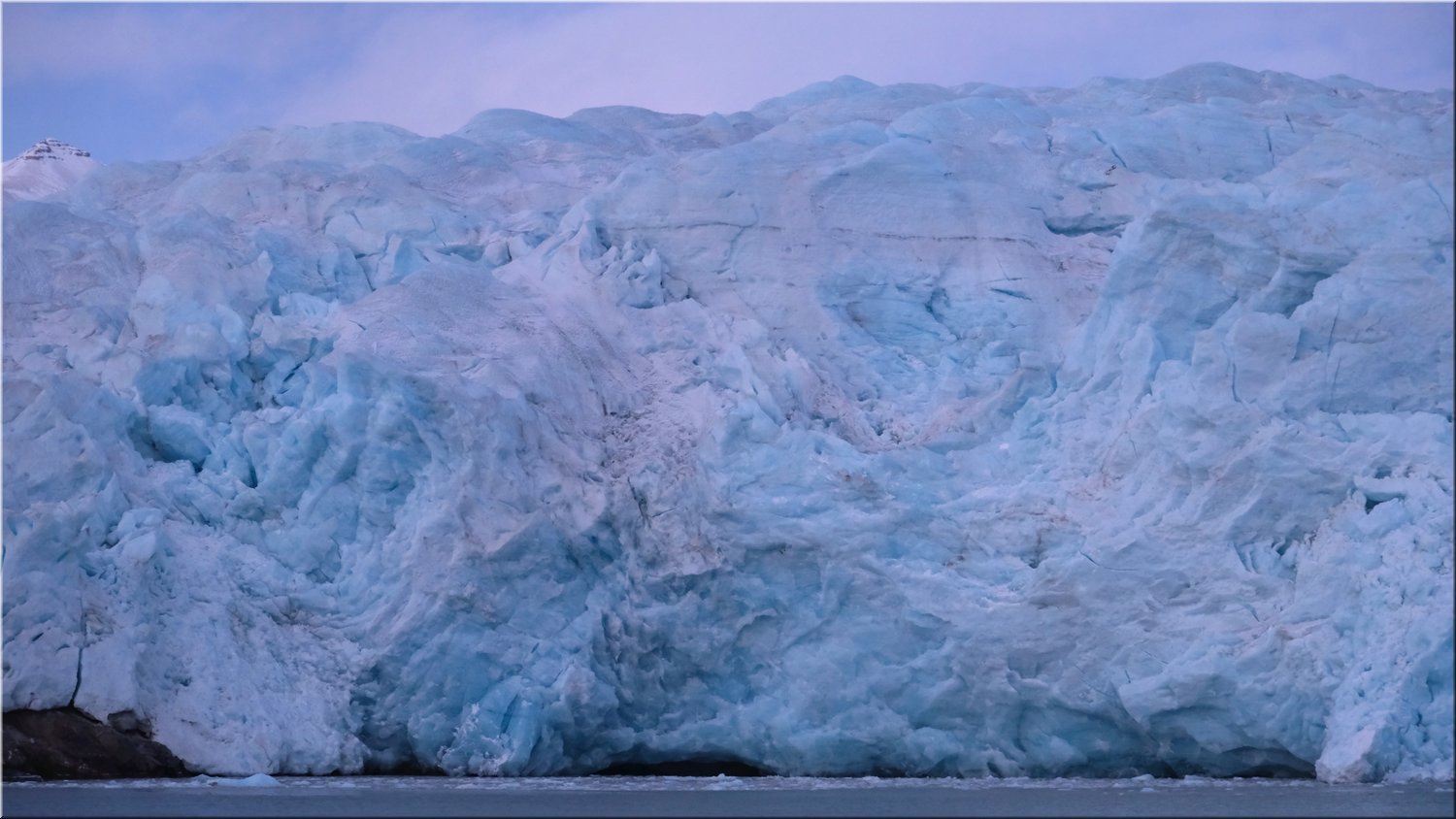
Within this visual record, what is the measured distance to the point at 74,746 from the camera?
11766 millimetres

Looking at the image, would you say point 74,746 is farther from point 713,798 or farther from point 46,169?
point 46,169

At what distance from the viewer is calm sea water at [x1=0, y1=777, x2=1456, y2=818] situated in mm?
9547

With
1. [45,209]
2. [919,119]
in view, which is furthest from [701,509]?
[45,209]

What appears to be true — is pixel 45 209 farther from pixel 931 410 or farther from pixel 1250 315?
pixel 1250 315

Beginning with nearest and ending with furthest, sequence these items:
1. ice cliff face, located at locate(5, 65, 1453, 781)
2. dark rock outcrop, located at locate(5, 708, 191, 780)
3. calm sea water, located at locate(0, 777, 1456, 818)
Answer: calm sea water, located at locate(0, 777, 1456, 818)
dark rock outcrop, located at locate(5, 708, 191, 780)
ice cliff face, located at locate(5, 65, 1453, 781)

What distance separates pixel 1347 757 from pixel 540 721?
18.5 ft

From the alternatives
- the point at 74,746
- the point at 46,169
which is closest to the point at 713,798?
the point at 74,746

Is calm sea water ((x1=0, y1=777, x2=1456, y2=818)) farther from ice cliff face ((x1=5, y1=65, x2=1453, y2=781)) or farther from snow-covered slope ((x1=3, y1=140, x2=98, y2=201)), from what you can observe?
snow-covered slope ((x1=3, y1=140, x2=98, y2=201))

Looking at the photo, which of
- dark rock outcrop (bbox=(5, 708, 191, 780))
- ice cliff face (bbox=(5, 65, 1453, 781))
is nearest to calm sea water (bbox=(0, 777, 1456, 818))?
dark rock outcrop (bbox=(5, 708, 191, 780))

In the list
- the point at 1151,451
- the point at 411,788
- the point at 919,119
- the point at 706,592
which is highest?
the point at 919,119

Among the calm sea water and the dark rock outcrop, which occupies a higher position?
the dark rock outcrop

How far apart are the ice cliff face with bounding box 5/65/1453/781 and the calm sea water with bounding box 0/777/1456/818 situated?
0.44m

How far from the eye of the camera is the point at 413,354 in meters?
13.3

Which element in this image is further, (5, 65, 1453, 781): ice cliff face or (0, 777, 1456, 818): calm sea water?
(5, 65, 1453, 781): ice cliff face
